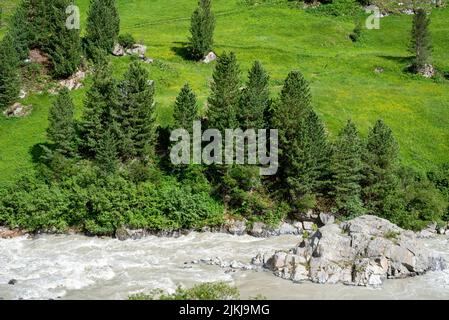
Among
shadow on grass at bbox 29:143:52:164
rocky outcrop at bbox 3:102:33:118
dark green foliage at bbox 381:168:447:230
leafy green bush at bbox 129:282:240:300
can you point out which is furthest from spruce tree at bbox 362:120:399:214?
rocky outcrop at bbox 3:102:33:118

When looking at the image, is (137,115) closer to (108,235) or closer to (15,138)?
(108,235)

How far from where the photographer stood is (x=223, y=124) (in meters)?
56.6

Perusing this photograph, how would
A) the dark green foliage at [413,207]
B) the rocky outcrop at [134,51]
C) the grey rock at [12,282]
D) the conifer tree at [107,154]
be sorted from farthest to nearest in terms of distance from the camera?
the rocky outcrop at [134,51] < the conifer tree at [107,154] < the dark green foliage at [413,207] < the grey rock at [12,282]

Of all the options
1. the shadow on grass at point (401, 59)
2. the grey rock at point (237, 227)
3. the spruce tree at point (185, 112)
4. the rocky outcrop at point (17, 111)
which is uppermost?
the shadow on grass at point (401, 59)

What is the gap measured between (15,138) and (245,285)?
4097 cm

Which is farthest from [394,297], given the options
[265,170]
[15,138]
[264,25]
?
[264,25]

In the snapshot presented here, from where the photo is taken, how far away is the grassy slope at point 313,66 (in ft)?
224

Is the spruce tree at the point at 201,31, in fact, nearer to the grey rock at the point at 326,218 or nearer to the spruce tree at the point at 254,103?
the spruce tree at the point at 254,103

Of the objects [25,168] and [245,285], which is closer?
[245,285]

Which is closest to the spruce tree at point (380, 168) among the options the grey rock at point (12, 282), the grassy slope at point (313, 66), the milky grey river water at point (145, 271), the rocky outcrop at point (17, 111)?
the milky grey river water at point (145, 271)

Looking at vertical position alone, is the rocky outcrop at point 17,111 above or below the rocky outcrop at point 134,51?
below

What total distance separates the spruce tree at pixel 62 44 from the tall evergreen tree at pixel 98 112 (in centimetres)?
2032
